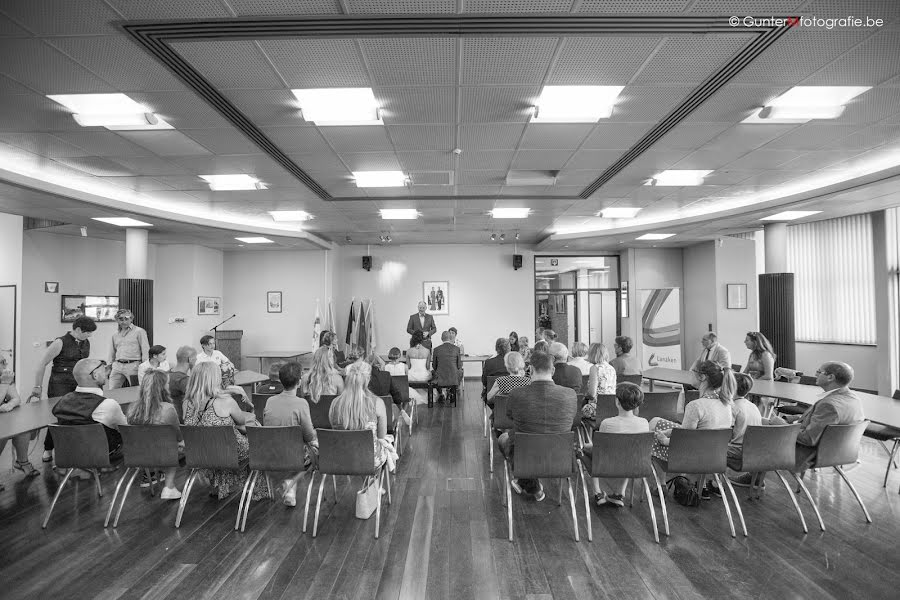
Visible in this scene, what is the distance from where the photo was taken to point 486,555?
11.2 feet

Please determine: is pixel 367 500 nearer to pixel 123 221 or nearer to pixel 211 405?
pixel 211 405

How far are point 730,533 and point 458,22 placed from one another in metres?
4.18

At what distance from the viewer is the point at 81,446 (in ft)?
12.9

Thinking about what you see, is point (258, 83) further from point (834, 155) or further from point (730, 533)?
point (834, 155)

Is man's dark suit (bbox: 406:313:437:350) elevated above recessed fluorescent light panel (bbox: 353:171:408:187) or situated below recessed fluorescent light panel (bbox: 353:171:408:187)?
below

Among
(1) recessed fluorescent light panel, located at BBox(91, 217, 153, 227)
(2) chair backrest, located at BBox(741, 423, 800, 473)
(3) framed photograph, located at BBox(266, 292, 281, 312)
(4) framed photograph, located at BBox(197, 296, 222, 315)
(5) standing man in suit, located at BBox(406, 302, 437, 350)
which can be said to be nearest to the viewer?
(2) chair backrest, located at BBox(741, 423, 800, 473)

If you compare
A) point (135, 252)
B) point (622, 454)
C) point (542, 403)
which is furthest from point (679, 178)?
point (135, 252)

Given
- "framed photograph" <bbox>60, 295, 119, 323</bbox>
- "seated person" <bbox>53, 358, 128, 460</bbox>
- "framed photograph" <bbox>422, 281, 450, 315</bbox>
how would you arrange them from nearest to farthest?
1. "seated person" <bbox>53, 358, 128, 460</bbox>
2. "framed photograph" <bbox>60, 295, 119, 323</bbox>
3. "framed photograph" <bbox>422, 281, 450, 315</bbox>

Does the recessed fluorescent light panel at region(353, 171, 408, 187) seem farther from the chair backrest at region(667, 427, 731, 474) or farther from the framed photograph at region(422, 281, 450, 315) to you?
the framed photograph at region(422, 281, 450, 315)

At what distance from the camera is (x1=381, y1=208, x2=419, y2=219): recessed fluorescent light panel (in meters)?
8.41

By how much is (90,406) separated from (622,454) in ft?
15.0

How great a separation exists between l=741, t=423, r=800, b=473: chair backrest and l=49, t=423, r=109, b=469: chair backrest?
5143mm

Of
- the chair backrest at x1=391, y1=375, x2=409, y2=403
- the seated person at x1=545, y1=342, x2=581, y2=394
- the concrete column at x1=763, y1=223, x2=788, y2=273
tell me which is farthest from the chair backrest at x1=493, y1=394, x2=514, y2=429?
the concrete column at x1=763, y1=223, x2=788, y2=273

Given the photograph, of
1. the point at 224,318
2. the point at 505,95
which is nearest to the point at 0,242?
the point at 224,318
